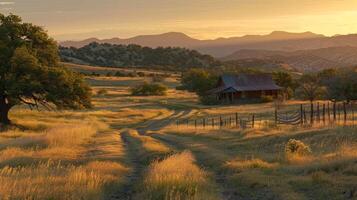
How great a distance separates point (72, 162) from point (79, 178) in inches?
230

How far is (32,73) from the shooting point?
40.0m

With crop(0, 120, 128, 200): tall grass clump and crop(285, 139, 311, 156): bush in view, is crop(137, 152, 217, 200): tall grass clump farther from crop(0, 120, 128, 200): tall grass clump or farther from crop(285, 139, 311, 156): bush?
crop(285, 139, 311, 156): bush

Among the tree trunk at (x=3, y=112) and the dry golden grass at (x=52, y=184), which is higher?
the dry golden grass at (x=52, y=184)

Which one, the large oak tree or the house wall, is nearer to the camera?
the large oak tree

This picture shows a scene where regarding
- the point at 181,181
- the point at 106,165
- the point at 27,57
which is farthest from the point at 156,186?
the point at 27,57

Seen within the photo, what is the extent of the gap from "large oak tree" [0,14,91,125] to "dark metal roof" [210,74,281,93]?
53.4 metres

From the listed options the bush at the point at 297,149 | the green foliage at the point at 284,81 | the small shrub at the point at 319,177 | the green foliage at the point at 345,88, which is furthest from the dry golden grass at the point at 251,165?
the green foliage at the point at 284,81

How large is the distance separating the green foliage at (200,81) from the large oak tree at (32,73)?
61124 millimetres

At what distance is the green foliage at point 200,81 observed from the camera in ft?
340

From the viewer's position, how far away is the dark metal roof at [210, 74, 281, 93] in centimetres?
9356

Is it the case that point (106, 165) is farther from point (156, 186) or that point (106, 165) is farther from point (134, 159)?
point (156, 186)

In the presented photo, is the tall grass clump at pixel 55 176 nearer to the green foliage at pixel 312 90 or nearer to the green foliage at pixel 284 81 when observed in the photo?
the green foliage at pixel 312 90

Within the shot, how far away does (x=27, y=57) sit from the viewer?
38906 mm

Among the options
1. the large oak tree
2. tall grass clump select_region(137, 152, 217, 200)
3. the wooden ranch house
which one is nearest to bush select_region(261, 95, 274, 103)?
the wooden ranch house
